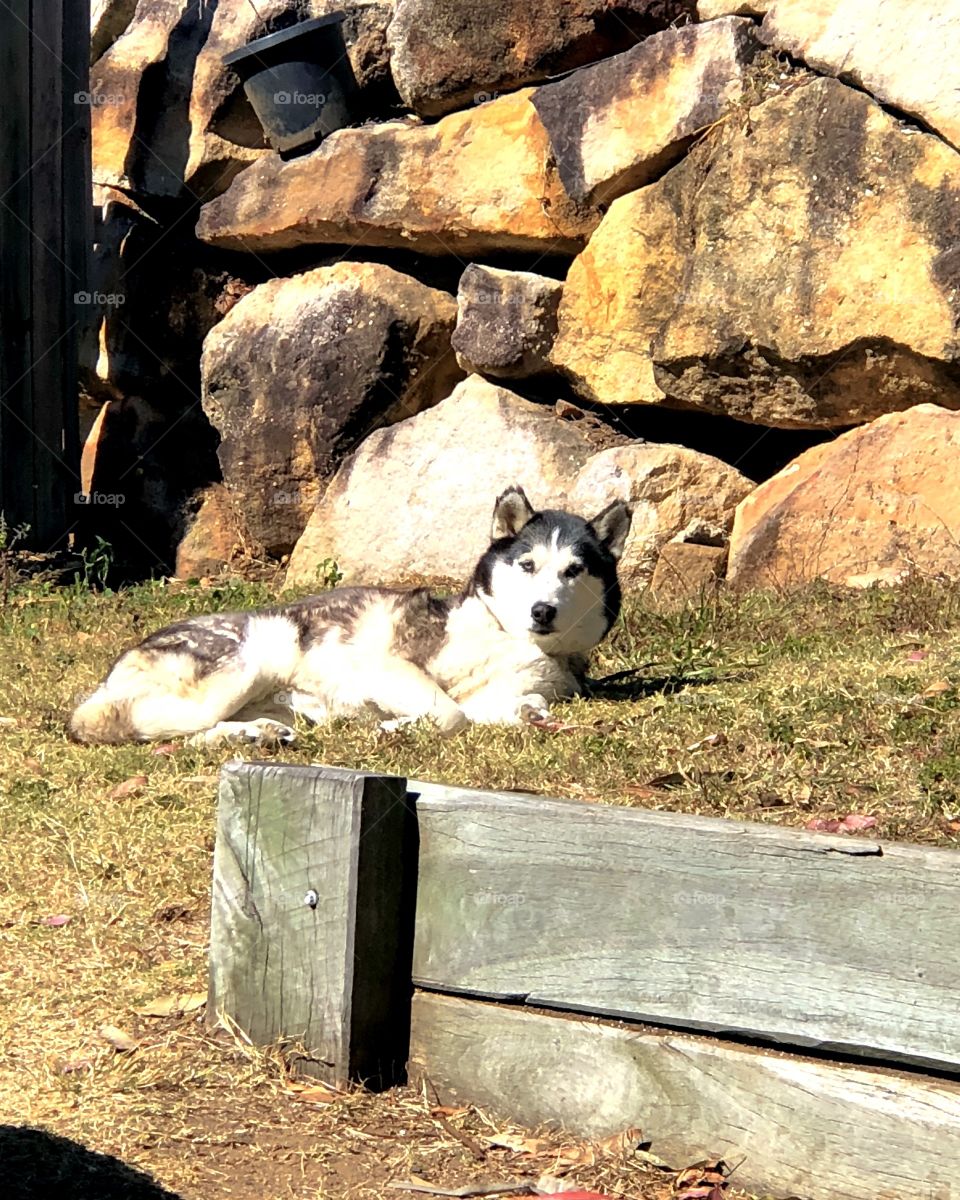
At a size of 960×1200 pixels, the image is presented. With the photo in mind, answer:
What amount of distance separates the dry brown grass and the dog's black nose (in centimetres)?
40

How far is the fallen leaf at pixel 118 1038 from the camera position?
365cm

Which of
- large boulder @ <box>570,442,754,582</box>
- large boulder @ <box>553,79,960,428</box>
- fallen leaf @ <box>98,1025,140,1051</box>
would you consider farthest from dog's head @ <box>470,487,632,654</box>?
fallen leaf @ <box>98,1025,140,1051</box>

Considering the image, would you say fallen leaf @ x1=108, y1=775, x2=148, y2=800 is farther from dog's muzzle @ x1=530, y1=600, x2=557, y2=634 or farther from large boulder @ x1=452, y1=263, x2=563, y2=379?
large boulder @ x1=452, y1=263, x2=563, y2=379

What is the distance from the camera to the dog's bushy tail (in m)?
6.29

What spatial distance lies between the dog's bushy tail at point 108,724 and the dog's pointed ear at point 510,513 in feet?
6.10

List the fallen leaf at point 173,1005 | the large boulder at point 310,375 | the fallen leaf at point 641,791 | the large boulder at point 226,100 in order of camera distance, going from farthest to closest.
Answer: the large boulder at point 226,100 → the large boulder at point 310,375 → the fallen leaf at point 641,791 → the fallen leaf at point 173,1005

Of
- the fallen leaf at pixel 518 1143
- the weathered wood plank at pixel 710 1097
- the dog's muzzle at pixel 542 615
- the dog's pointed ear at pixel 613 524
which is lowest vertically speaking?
the fallen leaf at pixel 518 1143

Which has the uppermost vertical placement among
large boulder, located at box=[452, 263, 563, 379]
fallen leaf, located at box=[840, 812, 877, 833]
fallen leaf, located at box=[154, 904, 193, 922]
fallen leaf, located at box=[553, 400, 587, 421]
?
large boulder, located at box=[452, 263, 563, 379]

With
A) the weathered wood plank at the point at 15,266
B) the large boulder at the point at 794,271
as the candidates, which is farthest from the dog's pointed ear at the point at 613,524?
the weathered wood plank at the point at 15,266

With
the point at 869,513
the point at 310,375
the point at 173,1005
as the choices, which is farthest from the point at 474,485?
the point at 173,1005

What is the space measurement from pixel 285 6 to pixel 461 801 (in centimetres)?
958

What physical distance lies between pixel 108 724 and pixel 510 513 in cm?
201

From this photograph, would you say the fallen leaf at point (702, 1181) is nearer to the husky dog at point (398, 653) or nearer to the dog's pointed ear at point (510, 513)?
the husky dog at point (398, 653)

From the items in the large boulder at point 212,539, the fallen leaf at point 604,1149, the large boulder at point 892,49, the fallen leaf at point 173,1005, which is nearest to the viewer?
the fallen leaf at point 604,1149
